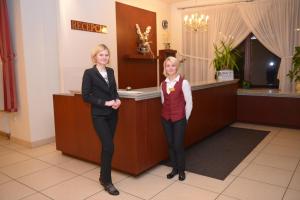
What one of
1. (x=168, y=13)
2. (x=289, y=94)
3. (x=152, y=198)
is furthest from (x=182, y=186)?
(x=168, y=13)

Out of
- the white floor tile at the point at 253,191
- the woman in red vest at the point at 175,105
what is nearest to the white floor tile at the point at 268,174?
the white floor tile at the point at 253,191

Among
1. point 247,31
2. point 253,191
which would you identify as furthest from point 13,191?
point 247,31

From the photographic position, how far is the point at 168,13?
22.4 feet

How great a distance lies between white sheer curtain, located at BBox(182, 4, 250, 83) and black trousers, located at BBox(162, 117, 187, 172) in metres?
3.66

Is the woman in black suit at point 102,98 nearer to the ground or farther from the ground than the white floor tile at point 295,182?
farther from the ground

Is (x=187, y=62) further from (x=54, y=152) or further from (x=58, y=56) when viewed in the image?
(x=54, y=152)

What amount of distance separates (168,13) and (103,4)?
7.87 ft

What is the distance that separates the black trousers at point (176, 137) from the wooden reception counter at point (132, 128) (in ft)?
0.76

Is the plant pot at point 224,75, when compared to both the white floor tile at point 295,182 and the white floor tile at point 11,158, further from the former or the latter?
the white floor tile at point 11,158

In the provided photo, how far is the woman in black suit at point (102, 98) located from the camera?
2398mm

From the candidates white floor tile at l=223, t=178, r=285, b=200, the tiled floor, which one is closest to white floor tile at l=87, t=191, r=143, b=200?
the tiled floor

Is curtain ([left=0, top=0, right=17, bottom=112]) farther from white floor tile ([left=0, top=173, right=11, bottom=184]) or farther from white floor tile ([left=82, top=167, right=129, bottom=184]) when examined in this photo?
white floor tile ([left=82, top=167, right=129, bottom=184])

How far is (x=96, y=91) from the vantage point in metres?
2.46

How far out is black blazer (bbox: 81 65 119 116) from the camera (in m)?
2.39
